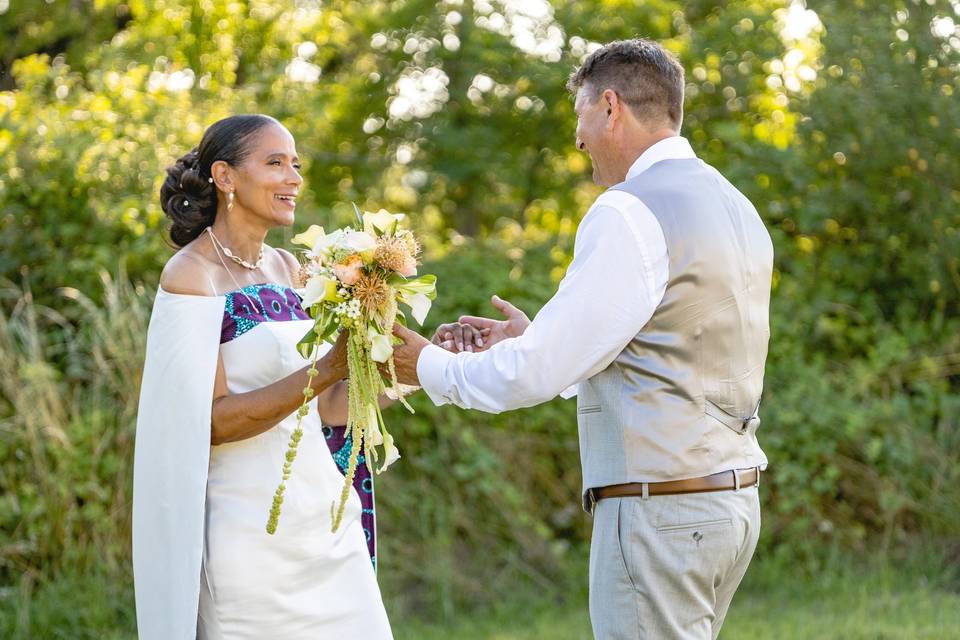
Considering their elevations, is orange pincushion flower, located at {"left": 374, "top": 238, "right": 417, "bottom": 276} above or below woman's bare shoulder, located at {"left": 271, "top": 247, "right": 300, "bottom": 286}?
below

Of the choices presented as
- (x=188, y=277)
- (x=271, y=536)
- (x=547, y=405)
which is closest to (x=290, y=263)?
(x=188, y=277)

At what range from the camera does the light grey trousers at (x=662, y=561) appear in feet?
10.1

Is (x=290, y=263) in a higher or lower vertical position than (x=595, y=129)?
lower

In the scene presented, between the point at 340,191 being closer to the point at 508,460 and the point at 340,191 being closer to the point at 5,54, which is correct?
the point at 5,54

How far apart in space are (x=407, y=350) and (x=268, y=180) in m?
0.91

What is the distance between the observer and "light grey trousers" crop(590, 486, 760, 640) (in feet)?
Result: 10.1

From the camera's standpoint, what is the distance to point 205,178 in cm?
414

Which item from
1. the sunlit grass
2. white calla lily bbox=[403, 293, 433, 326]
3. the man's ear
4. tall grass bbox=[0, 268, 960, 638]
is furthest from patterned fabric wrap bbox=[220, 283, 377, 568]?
tall grass bbox=[0, 268, 960, 638]

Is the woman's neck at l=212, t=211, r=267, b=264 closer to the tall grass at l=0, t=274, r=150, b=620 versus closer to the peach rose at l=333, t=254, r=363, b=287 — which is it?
the peach rose at l=333, t=254, r=363, b=287

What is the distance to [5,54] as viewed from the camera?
12.5m

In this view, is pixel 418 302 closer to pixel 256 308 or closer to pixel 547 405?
pixel 256 308

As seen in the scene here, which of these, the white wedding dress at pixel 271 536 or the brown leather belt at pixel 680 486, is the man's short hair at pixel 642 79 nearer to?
the brown leather belt at pixel 680 486

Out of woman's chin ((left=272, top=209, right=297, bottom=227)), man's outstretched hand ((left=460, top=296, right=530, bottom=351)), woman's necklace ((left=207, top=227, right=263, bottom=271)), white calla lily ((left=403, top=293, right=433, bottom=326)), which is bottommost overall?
man's outstretched hand ((left=460, top=296, right=530, bottom=351))

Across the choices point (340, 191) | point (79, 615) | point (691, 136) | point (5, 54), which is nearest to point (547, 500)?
point (79, 615)
